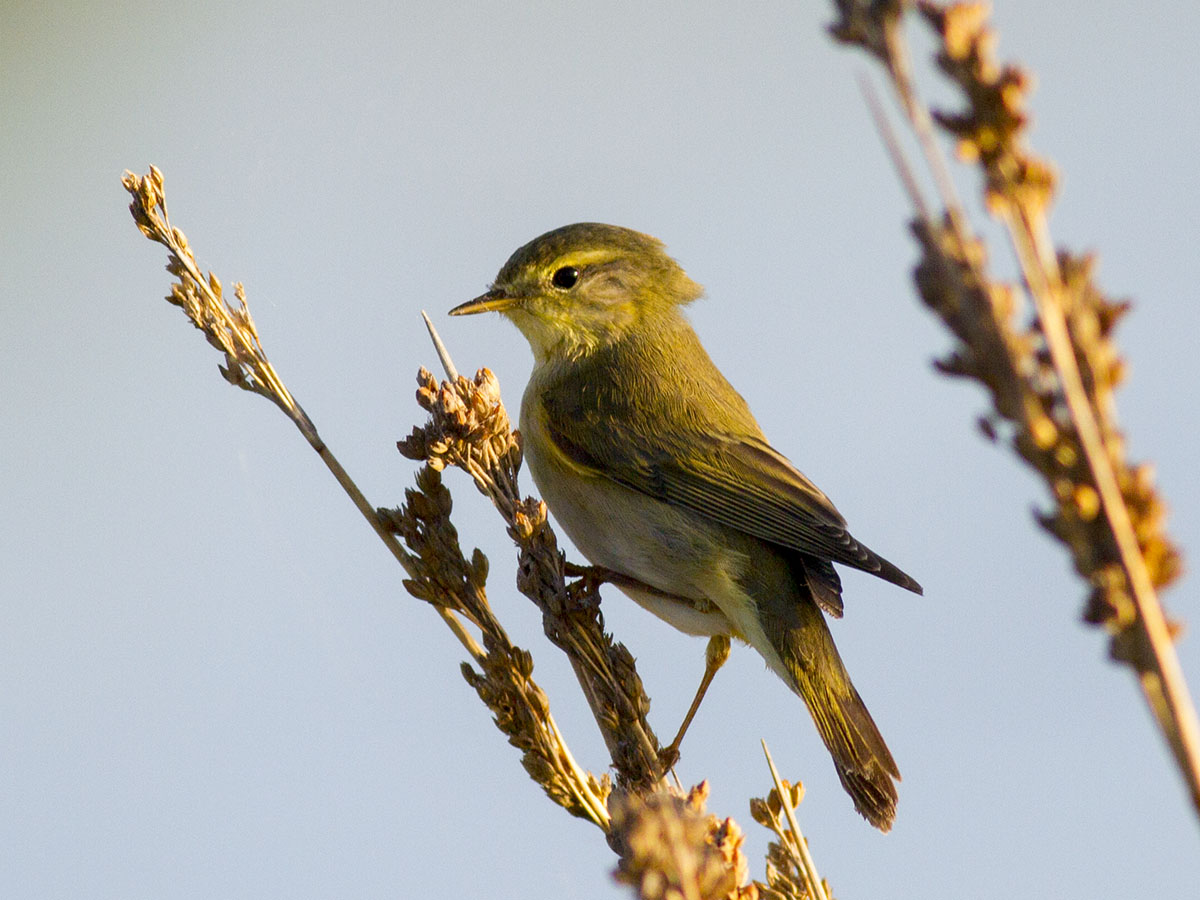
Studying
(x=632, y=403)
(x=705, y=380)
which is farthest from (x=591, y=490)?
(x=705, y=380)

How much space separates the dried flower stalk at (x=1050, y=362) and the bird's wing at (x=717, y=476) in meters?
2.64

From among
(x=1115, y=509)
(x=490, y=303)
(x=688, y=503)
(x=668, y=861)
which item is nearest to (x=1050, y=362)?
(x=1115, y=509)

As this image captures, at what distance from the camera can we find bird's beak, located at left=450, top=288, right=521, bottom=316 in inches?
168

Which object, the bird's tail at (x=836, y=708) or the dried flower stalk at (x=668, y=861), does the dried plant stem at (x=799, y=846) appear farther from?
the bird's tail at (x=836, y=708)

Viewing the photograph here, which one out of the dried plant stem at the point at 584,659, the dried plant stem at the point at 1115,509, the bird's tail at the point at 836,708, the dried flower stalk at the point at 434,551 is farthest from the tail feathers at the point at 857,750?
the dried plant stem at the point at 1115,509

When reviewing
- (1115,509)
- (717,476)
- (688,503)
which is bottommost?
(1115,509)

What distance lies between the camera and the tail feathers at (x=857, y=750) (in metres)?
3.28

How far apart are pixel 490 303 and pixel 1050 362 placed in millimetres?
3585

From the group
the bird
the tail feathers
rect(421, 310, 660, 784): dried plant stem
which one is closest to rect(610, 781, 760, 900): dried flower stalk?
rect(421, 310, 660, 784): dried plant stem

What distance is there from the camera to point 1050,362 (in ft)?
3.03

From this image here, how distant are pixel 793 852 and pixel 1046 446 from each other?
1.31 m

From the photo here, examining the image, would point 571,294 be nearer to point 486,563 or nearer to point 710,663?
point 710,663

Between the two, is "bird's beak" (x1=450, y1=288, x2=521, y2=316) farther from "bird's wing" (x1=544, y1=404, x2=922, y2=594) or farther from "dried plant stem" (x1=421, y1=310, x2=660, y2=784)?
"dried plant stem" (x1=421, y1=310, x2=660, y2=784)

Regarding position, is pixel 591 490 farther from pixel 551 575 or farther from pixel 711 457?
pixel 551 575
